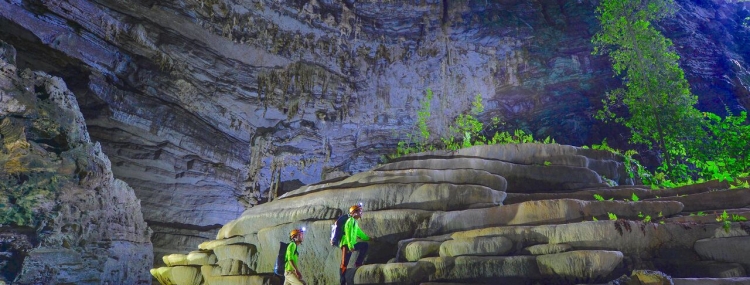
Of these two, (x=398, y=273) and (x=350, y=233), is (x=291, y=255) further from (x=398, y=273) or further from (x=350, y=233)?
(x=398, y=273)

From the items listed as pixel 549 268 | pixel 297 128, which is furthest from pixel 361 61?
pixel 549 268

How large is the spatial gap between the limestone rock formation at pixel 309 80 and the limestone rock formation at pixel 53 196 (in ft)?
8.52

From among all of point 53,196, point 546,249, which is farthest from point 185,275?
point 546,249

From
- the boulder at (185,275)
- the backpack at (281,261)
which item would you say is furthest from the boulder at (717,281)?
the boulder at (185,275)

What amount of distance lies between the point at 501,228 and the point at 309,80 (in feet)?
48.4

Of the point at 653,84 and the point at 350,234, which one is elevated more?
the point at 653,84

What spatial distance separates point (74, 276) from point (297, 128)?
10.6 m

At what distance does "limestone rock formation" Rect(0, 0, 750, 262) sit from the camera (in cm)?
1681

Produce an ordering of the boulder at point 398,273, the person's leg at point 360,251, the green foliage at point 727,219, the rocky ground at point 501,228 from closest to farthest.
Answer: the rocky ground at point 501,228 → the green foliage at point 727,219 → the boulder at point 398,273 → the person's leg at point 360,251

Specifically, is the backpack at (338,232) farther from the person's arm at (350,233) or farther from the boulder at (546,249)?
the boulder at (546,249)

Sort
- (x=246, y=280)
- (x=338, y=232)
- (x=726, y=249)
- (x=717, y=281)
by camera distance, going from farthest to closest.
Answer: (x=246, y=280) < (x=338, y=232) < (x=726, y=249) < (x=717, y=281)

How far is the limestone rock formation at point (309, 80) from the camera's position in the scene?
55.2 ft

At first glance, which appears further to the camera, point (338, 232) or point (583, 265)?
point (338, 232)

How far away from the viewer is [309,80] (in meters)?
20.7
